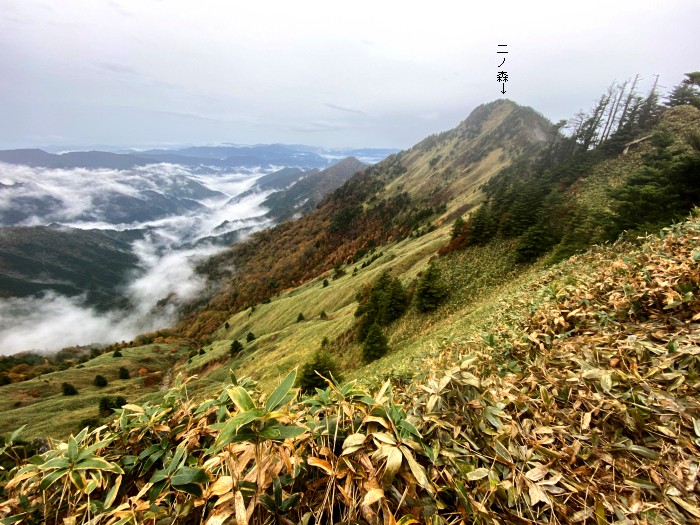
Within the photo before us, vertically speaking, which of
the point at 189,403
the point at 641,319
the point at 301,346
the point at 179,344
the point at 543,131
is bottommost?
the point at 179,344

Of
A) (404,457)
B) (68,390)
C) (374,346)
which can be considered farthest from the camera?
(68,390)

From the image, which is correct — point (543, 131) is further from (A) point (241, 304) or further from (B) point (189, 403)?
(B) point (189, 403)

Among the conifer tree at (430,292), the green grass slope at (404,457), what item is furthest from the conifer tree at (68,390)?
the green grass slope at (404,457)

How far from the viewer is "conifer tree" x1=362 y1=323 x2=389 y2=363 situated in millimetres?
33875

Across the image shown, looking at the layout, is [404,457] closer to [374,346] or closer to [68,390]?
[374,346]

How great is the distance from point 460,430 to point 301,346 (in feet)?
185

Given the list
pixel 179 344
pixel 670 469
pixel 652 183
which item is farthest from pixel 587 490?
pixel 179 344

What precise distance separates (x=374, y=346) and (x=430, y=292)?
376 inches

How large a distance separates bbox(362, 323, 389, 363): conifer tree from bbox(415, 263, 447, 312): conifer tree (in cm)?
674

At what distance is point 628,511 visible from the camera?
2.07 metres

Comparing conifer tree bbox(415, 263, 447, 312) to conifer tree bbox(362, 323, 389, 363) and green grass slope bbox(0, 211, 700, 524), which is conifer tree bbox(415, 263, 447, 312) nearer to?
conifer tree bbox(362, 323, 389, 363)

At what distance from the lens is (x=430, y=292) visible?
38094 millimetres

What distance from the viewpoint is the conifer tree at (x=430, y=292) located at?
37719 millimetres

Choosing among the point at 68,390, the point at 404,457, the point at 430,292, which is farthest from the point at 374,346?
the point at 68,390
